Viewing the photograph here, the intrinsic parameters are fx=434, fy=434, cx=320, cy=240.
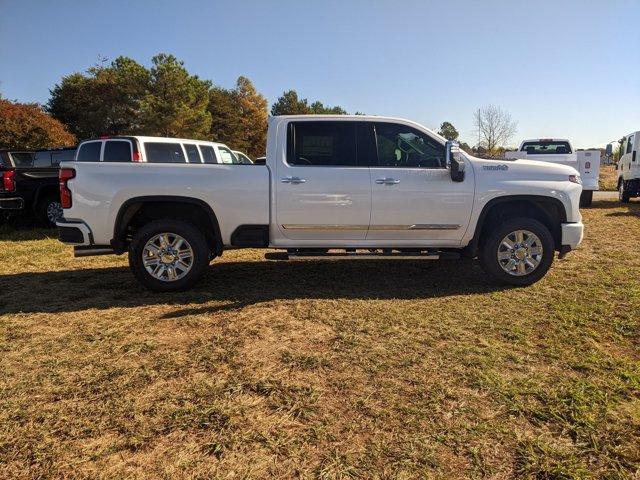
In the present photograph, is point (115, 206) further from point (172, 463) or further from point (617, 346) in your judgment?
point (617, 346)

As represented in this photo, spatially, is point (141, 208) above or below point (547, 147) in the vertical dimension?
below

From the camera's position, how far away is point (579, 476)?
206cm

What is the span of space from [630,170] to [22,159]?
58.3ft

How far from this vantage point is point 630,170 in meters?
14.5

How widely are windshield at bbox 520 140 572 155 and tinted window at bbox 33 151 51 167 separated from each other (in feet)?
44.0

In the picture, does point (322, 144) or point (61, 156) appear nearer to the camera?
point (322, 144)

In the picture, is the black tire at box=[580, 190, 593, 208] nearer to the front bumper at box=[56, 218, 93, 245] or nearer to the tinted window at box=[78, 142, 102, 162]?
the tinted window at box=[78, 142, 102, 162]

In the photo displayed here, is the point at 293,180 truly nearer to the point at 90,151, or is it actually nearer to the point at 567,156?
the point at 90,151

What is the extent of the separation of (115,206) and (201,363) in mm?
2424

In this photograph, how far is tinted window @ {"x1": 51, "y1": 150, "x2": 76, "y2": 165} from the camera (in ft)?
34.2

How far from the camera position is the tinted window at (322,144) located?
5.01 metres

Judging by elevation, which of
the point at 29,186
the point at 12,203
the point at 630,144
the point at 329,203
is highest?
the point at 630,144

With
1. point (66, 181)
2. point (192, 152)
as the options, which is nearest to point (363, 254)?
point (66, 181)

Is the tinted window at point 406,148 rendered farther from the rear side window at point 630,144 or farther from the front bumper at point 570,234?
the rear side window at point 630,144
